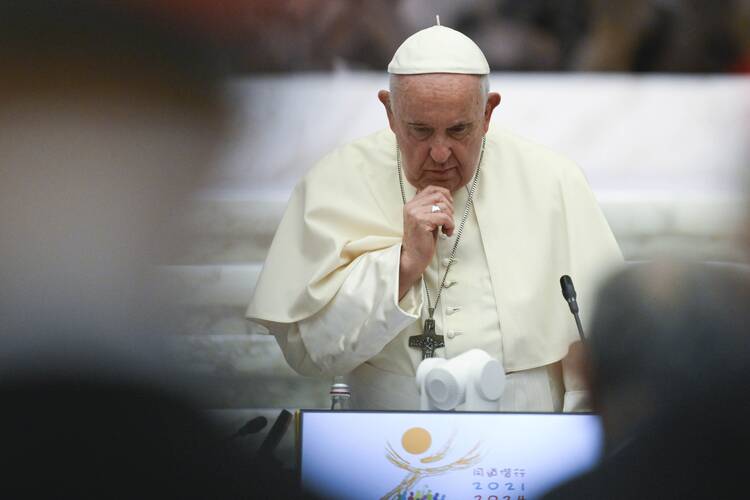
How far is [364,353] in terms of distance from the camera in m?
3.37

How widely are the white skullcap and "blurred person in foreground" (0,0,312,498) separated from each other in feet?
4.80

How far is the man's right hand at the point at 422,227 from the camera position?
10.7 feet

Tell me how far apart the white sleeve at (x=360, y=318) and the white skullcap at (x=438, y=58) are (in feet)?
1.39

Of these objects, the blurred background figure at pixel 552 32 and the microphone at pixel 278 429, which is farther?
the blurred background figure at pixel 552 32

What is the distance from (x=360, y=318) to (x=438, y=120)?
19.2 inches

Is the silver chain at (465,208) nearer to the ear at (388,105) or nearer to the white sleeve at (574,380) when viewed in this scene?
the ear at (388,105)

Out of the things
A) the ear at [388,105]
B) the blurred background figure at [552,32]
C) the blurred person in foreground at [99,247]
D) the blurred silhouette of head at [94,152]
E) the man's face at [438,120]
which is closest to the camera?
A: the blurred person in foreground at [99,247]

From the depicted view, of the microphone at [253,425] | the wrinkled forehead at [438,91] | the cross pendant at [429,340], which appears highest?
the wrinkled forehead at [438,91]

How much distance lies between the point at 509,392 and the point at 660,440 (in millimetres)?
2069

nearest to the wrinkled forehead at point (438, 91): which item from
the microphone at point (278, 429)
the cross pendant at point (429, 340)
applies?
the cross pendant at point (429, 340)

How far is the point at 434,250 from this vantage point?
3.34 meters

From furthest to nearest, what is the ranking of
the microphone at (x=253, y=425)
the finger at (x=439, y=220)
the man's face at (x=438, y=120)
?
1. the man's face at (x=438, y=120)
2. the finger at (x=439, y=220)
3. the microphone at (x=253, y=425)

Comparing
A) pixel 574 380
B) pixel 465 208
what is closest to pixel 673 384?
pixel 574 380

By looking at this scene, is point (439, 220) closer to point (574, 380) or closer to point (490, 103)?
point (490, 103)
